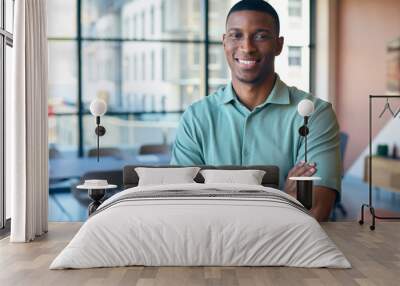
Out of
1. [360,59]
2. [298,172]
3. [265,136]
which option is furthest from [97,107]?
[360,59]

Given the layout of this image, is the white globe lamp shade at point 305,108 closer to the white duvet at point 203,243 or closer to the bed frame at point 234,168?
the bed frame at point 234,168

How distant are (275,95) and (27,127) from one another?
8.91 feet

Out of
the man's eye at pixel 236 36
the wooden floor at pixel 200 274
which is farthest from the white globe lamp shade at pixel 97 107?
the wooden floor at pixel 200 274

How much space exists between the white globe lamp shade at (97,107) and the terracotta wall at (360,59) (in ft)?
8.54

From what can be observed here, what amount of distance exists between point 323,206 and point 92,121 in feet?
9.04

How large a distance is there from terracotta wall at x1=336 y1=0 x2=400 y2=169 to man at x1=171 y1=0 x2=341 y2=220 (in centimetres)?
20

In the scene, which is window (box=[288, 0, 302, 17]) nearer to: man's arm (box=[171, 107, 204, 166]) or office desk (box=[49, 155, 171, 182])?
man's arm (box=[171, 107, 204, 166])

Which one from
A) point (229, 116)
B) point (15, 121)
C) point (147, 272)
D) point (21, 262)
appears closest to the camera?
point (147, 272)

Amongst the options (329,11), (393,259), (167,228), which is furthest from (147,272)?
(329,11)

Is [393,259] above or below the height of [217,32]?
below

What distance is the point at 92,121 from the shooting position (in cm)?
739

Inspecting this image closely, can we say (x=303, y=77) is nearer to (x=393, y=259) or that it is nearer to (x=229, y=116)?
(x=229, y=116)

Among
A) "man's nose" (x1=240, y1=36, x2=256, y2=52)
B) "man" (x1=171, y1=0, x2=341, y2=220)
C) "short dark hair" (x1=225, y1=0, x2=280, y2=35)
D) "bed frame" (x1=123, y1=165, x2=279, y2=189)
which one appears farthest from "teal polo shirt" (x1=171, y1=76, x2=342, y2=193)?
"short dark hair" (x1=225, y1=0, x2=280, y2=35)

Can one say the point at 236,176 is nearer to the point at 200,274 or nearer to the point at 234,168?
the point at 234,168
